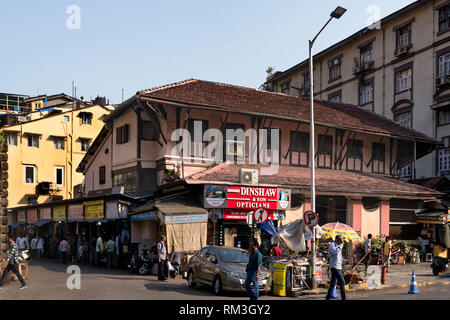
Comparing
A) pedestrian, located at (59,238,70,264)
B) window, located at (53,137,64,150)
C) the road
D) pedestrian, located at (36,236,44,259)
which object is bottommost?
pedestrian, located at (36,236,44,259)

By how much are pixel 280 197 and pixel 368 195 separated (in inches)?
245

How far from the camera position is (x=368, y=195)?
28094mm

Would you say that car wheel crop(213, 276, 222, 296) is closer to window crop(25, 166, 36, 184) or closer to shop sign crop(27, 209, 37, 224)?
shop sign crop(27, 209, 37, 224)

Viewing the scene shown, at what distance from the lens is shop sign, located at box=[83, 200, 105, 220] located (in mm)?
26375

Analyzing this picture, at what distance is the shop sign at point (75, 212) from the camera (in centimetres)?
2903

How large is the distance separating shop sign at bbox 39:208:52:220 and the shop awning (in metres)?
23.7

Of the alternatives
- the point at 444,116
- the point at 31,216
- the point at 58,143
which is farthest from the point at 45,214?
the point at 444,116

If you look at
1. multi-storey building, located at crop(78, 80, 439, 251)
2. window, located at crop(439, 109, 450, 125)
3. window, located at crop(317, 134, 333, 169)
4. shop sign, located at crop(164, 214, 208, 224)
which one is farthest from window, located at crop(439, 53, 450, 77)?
shop sign, located at crop(164, 214, 208, 224)

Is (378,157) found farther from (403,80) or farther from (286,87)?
(286,87)

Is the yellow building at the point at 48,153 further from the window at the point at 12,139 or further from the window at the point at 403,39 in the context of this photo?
the window at the point at 403,39

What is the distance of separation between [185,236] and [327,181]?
981 centimetres

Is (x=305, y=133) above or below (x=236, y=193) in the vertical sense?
above
